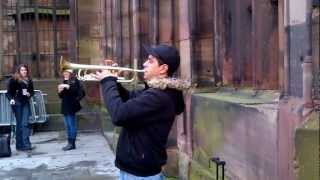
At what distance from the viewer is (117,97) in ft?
11.2

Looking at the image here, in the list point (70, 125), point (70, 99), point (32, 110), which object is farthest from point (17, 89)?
point (32, 110)

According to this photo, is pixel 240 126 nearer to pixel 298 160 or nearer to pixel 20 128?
pixel 298 160

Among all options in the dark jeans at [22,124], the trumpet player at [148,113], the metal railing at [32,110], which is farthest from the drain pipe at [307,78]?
the metal railing at [32,110]

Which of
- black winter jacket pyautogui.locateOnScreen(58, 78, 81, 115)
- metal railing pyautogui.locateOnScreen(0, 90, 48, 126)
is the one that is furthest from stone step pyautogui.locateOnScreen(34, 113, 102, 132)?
black winter jacket pyautogui.locateOnScreen(58, 78, 81, 115)

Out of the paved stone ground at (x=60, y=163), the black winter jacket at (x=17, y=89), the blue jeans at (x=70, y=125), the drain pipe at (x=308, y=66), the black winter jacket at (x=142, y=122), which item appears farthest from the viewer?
the blue jeans at (x=70, y=125)

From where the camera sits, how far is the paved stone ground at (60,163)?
8250 millimetres

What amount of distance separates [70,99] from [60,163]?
1538 mm

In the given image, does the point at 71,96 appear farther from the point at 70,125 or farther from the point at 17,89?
the point at 17,89

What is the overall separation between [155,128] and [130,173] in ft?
0.98

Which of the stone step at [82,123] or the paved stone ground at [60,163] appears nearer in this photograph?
the paved stone ground at [60,163]

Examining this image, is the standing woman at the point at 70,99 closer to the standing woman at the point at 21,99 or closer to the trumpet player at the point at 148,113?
the standing woman at the point at 21,99

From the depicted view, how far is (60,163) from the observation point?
925 cm

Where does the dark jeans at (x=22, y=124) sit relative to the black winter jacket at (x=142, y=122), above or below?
below

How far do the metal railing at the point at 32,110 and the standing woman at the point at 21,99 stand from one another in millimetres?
2304
